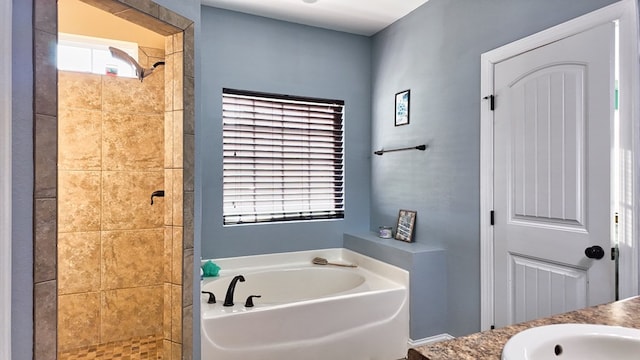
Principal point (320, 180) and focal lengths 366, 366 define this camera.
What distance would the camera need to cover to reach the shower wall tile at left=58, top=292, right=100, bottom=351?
8.85 feet

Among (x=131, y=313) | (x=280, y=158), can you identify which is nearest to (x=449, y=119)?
(x=280, y=158)

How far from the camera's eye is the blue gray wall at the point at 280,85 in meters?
3.11

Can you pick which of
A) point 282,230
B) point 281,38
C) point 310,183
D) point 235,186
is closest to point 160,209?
point 235,186

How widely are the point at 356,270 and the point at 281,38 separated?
221 cm

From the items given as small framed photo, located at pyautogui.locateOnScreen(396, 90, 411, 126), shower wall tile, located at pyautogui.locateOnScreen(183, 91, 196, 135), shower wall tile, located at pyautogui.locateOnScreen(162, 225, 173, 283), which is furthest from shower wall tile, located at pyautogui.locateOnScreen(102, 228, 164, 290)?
small framed photo, located at pyautogui.locateOnScreen(396, 90, 411, 126)

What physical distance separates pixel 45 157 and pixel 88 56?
1.74 m

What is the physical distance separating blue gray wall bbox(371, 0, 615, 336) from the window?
0.56m

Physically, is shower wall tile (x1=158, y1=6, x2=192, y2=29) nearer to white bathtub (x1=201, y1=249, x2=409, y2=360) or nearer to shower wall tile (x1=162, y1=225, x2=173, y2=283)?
shower wall tile (x1=162, y1=225, x2=173, y2=283)

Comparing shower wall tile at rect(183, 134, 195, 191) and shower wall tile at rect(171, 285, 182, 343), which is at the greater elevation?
shower wall tile at rect(183, 134, 195, 191)

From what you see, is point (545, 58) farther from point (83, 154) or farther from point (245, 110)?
point (83, 154)

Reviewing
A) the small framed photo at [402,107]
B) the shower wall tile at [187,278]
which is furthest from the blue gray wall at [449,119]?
the shower wall tile at [187,278]

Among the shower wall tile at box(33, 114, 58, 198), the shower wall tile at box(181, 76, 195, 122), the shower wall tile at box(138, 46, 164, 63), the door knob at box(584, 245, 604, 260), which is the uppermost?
the shower wall tile at box(138, 46, 164, 63)

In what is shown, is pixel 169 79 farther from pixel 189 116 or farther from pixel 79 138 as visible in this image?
pixel 79 138

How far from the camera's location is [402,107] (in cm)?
332
